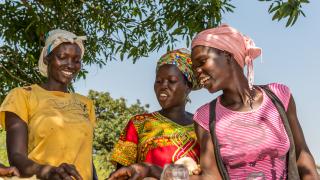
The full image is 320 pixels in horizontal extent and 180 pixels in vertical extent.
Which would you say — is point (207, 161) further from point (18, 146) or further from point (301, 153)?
point (18, 146)

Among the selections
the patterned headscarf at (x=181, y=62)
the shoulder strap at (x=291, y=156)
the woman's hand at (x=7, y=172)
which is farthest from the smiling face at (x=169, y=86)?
the woman's hand at (x=7, y=172)

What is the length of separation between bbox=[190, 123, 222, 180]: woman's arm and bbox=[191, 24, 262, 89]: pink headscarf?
0.34 m

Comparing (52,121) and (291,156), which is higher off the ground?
(52,121)

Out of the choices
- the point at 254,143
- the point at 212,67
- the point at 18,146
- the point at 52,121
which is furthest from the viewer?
the point at 52,121

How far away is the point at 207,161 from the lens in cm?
255

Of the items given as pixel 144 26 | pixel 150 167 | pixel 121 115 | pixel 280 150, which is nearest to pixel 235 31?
pixel 280 150

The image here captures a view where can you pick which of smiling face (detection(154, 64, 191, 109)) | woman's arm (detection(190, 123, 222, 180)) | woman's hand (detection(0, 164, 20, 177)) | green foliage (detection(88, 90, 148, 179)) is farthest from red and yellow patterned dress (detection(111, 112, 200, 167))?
green foliage (detection(88, 90, 148, 179))

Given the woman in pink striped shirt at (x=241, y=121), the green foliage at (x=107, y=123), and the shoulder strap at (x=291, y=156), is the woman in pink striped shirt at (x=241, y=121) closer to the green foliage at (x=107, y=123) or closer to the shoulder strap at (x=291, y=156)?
the shoulder strap at (x=291, y=156)

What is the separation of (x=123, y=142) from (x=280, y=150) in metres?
0.98

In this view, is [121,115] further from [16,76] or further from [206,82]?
[206,82]

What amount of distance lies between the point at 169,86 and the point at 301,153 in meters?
0.95

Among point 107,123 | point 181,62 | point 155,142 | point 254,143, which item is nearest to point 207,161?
point 254,143

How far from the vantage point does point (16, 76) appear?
21.7ft

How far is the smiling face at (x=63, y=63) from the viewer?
327cm
